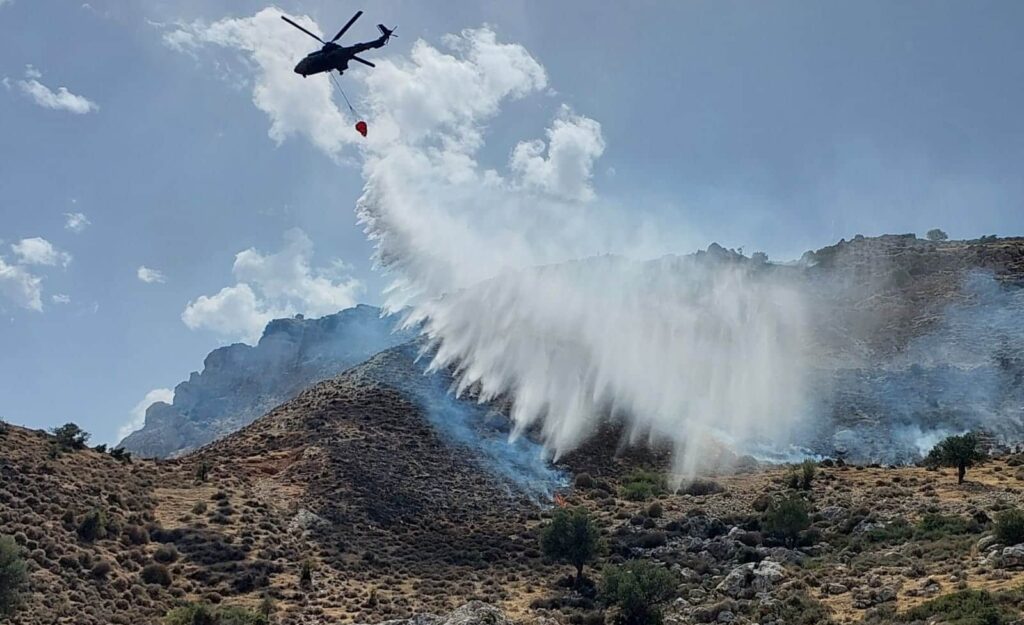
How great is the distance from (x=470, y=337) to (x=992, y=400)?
5874 cm

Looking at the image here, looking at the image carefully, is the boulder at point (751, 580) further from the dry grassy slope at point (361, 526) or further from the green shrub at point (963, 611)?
the green shrub at point (963, 611)

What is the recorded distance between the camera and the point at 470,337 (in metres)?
98.4

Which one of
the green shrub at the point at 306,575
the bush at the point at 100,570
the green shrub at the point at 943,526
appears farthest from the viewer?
the green shrub at the point at 306,575

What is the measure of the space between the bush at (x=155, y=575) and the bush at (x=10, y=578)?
977cm

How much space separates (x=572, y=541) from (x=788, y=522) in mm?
13736

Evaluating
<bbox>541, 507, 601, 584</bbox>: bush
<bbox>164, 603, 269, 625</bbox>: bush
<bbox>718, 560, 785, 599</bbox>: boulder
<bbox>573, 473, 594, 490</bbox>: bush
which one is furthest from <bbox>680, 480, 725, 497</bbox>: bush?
<bbox>164, 603, 269, 625</bbox>: bush

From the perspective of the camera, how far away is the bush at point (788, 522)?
165 feet

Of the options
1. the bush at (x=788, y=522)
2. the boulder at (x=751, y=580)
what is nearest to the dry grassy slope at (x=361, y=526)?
the boulder at (x=751, y=580)

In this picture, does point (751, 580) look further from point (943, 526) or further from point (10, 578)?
point (10, 578)

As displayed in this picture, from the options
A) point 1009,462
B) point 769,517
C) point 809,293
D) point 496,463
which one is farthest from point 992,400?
point 496,463

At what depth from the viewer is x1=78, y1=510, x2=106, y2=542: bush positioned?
45781 mm

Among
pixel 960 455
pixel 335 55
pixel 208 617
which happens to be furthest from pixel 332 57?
pixel 960 455

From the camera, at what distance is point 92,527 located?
4616 cm

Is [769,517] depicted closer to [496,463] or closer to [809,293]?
[496,463]
